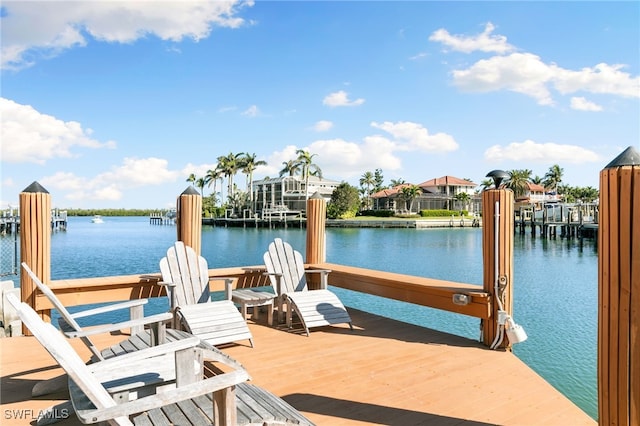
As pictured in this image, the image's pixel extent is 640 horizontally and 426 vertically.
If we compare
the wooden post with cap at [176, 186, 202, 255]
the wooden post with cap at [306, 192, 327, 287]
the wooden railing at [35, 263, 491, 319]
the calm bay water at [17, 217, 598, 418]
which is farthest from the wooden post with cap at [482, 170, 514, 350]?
the wooden post with cap at [176, 186, 202, 255]

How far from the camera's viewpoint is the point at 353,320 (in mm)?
5891

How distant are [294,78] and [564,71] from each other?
68.6 feet

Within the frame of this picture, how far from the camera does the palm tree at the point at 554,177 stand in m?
85.0

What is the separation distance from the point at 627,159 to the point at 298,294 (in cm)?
385

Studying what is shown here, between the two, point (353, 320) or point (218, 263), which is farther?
point (218, 263)

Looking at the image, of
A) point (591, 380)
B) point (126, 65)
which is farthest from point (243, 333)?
point (126, 65)

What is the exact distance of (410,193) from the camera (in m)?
65.1

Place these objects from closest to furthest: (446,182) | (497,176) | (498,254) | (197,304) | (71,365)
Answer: (71,365) → (498,254) → (197,304) → (497,176) → (446,182)

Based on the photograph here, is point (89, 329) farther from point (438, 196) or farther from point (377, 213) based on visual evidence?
point (438, 196)

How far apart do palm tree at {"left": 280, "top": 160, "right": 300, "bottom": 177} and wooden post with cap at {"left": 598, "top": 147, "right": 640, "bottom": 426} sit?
6392 centimetres

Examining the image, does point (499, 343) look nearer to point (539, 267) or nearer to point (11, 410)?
point (11, 410)

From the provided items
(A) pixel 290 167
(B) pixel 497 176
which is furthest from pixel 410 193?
(B) pixel 497 176

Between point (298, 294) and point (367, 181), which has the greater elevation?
point (367, 181)

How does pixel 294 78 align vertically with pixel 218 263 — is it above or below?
above
